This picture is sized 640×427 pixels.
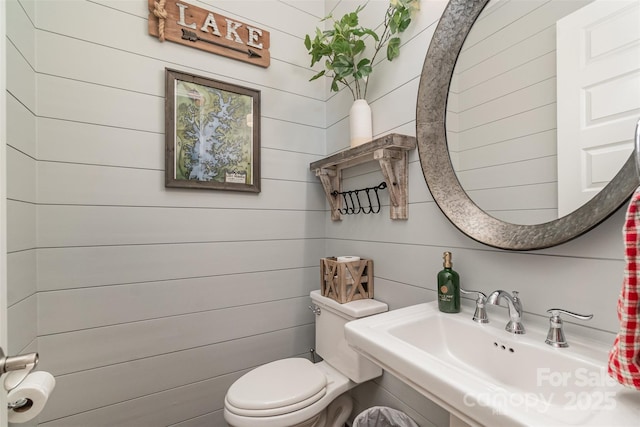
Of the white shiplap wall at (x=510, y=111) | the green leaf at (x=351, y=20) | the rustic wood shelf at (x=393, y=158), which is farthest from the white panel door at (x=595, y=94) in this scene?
the green leaf at (x=351, y=20)

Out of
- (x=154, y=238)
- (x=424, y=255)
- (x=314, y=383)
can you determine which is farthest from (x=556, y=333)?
(x=154, y=238)

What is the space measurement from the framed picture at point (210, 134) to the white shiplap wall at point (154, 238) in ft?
0.18

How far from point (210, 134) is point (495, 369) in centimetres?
151

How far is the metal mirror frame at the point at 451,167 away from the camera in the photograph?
0.80 metres

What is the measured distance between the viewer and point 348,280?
141 centimetres

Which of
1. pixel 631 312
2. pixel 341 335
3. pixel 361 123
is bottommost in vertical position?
pixel 341 335

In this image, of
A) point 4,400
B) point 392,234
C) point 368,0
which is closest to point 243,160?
point 392,234

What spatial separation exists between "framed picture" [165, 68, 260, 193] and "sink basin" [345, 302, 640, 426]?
102 cm

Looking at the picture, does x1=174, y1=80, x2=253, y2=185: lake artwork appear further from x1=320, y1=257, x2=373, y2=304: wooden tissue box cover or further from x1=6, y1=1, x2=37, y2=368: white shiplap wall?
x1=320, y1=257, x2=373, y2=304: wooden tissue box cover

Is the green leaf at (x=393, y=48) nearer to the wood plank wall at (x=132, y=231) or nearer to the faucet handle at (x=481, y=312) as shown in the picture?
the wood plank wall at (x=132, y=231)

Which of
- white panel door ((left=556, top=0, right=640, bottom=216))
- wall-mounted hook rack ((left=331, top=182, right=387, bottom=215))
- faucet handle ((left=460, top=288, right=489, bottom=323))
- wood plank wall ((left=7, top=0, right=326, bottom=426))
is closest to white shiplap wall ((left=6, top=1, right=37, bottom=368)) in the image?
wood plank wall ((left=7, top=0, right=326, bottom=426))

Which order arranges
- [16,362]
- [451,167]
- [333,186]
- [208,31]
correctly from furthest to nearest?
[333,186]
[208,31]
[451,167]
[16,362]

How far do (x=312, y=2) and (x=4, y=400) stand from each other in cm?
216

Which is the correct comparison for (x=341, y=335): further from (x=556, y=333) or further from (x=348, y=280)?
(x=556, y=333)
